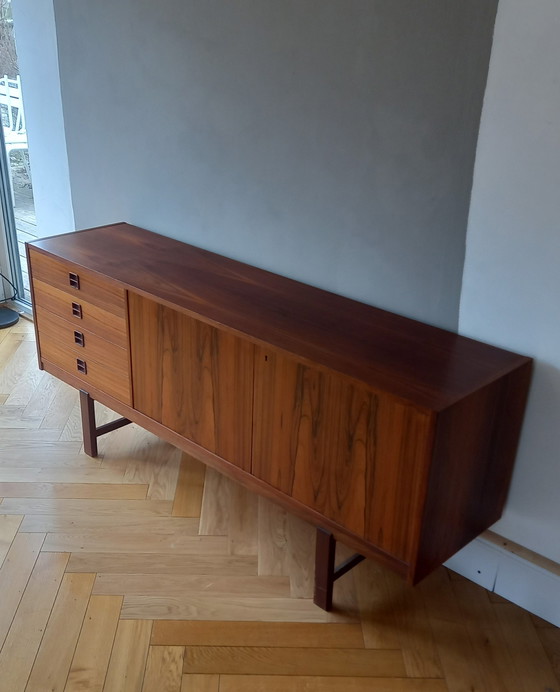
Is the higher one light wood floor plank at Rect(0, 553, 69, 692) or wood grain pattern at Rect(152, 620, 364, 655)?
light wood floor plank at Rect(0, 553, 69, 692)

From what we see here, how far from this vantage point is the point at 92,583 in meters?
1.96

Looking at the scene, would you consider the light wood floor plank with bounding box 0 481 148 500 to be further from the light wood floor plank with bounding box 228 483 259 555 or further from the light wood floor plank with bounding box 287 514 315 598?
the light wood floor plank with bounding box 287 514 315 598

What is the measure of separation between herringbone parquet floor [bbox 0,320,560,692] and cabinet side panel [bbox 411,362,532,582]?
0.87 feet

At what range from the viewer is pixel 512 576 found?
1.92 metres

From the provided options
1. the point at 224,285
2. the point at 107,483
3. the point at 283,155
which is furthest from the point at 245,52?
the point at 107,483

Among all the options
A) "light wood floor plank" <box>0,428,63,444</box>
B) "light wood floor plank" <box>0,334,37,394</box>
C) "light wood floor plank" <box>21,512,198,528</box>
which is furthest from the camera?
"light wood floor plank" <box>0,334,37,394</box>

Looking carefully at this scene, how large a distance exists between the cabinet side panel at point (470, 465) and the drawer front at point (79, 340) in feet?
3.39

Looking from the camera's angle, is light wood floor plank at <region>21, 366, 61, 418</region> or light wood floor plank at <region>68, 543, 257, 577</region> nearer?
light wood floor plank at <region>68, 543, 257, 577</region>

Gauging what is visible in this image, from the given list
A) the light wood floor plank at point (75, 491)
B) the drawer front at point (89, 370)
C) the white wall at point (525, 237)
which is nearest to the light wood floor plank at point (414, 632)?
the white wall at point (525, 237)

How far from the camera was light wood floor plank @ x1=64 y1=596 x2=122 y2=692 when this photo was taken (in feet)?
5.50

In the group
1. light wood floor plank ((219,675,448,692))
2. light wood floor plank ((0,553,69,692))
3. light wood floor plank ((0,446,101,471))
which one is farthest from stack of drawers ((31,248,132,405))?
light wood floor plank ((219,675,448,692))

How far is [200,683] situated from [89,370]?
1053 mm

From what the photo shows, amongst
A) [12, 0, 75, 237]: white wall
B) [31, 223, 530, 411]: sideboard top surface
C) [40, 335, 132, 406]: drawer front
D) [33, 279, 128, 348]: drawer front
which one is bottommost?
[40, 335, 132, 406]: drawer front

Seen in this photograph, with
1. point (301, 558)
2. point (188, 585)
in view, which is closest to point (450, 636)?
point (301, 558)
